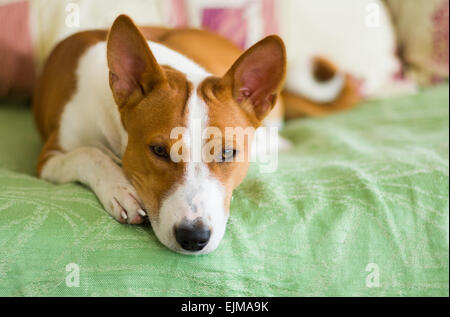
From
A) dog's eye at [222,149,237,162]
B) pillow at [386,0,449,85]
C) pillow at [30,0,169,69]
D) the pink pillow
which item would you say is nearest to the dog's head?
dog's eye at [222,149,237,162]

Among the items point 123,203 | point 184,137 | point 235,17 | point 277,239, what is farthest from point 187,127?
point 235,17

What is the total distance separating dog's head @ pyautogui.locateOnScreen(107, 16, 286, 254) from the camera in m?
1.25

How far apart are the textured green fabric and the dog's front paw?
0.03m

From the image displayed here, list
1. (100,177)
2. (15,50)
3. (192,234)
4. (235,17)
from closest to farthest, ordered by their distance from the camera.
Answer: (192,234) → (100,177) → (15,50) → (235,17)

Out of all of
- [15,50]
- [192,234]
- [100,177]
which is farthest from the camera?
[15,50]

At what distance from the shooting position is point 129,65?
1467mm

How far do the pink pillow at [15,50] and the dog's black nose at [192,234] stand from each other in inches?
59.9

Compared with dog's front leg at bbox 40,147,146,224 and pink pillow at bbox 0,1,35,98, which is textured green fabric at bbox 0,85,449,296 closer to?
dog's front leg at bbox 40,147,146,224

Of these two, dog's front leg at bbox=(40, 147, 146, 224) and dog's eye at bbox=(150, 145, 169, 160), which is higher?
dog's eye at bbox=(150, 145, 169, 160)

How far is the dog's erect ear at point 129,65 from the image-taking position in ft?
4.52

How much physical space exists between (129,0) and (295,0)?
87 centimetres

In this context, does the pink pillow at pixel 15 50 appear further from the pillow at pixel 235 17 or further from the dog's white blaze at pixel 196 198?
the dog's white blaze at pixel 196 198

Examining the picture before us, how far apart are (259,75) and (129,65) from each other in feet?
1.32

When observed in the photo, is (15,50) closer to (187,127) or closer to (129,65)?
(129,65)
